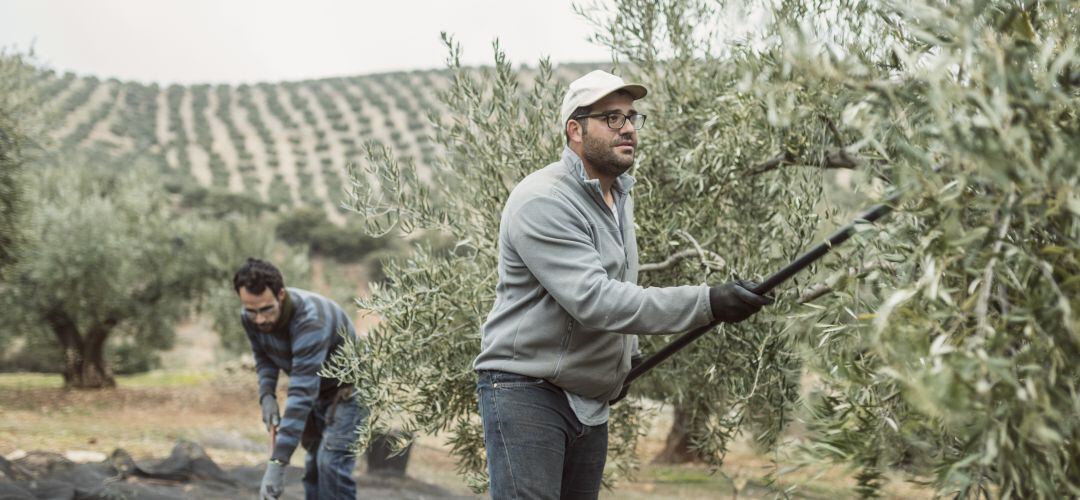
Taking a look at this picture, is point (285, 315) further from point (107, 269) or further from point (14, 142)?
point (107, 269)

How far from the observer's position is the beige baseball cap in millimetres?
3633

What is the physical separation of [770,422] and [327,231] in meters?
41.4

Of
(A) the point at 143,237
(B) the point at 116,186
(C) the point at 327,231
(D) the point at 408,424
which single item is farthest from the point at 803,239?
(C) the point at 327,231

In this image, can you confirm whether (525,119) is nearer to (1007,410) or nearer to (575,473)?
(575,473)

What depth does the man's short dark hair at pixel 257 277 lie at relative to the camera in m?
5.82

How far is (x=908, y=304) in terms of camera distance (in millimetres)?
2299

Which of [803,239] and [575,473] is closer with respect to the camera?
[575,473]

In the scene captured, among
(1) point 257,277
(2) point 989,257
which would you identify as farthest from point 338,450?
(2) point 989,257

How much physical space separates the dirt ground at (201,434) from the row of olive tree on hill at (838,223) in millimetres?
4228

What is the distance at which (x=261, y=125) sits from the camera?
69500 mm

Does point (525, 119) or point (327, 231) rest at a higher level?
point (525, 119)

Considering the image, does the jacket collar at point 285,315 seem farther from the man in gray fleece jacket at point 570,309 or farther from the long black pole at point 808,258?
the long black pole at point 808,258

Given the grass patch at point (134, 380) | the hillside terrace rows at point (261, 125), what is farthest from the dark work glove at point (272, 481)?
the hillside terrace rows at point (261, 125)

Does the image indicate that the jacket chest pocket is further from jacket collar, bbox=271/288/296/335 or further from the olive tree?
the olive tree
